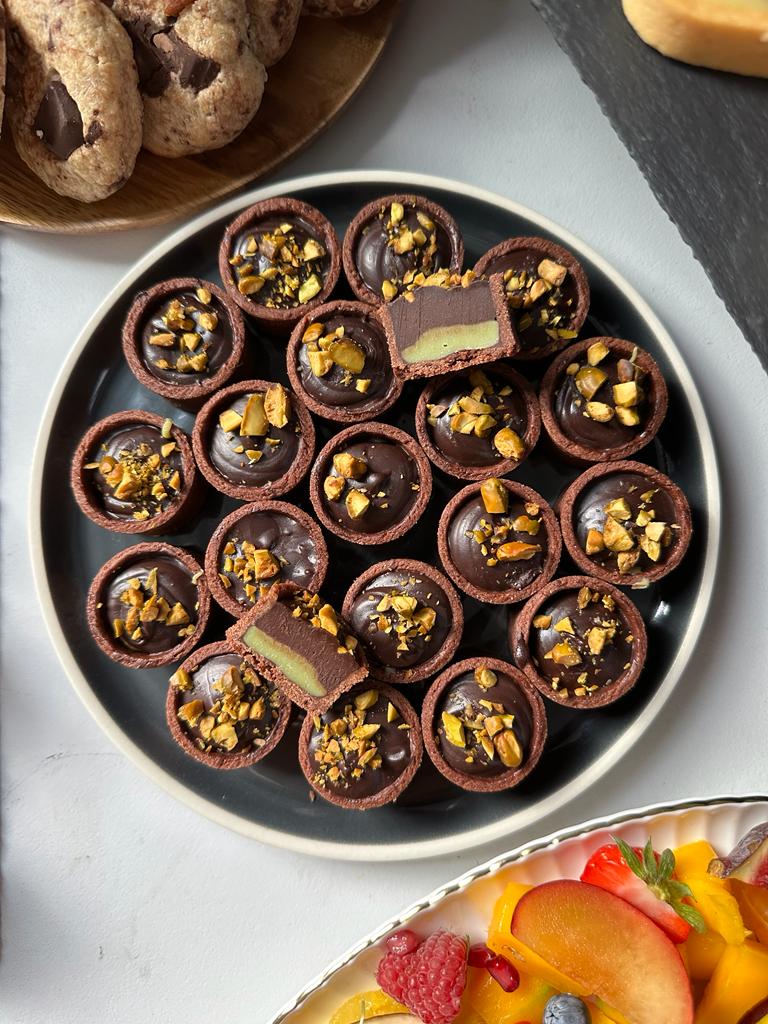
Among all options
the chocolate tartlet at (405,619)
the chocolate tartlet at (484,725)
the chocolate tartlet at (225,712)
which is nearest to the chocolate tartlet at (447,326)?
the chocolate tartlet at (405,619)

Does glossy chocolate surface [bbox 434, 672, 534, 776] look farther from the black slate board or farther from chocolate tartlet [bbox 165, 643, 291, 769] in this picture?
the black slate board

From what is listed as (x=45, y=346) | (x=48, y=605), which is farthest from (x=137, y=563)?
(x=45, y=346)

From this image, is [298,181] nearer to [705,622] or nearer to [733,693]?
[705,622]

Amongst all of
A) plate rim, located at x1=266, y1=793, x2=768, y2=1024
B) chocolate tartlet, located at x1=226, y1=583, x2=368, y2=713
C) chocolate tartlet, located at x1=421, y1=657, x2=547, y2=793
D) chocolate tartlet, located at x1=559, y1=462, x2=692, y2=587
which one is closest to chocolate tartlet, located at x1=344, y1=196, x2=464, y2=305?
chocolate tartlet, located at x1=559, y1=462, x2=692, y2=587

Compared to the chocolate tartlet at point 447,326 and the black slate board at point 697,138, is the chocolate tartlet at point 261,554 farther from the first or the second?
the black slate board at point 697,138

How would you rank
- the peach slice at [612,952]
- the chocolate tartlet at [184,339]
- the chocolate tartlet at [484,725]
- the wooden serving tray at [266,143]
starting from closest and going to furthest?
1. the peach slice at [612,952]
2. the chocolate tartlet at [484,725]
3. the chocolate tartlet at [184,339]
4. the wooden serving tray at [266,143]

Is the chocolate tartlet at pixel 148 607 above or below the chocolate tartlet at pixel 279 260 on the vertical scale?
A: below
